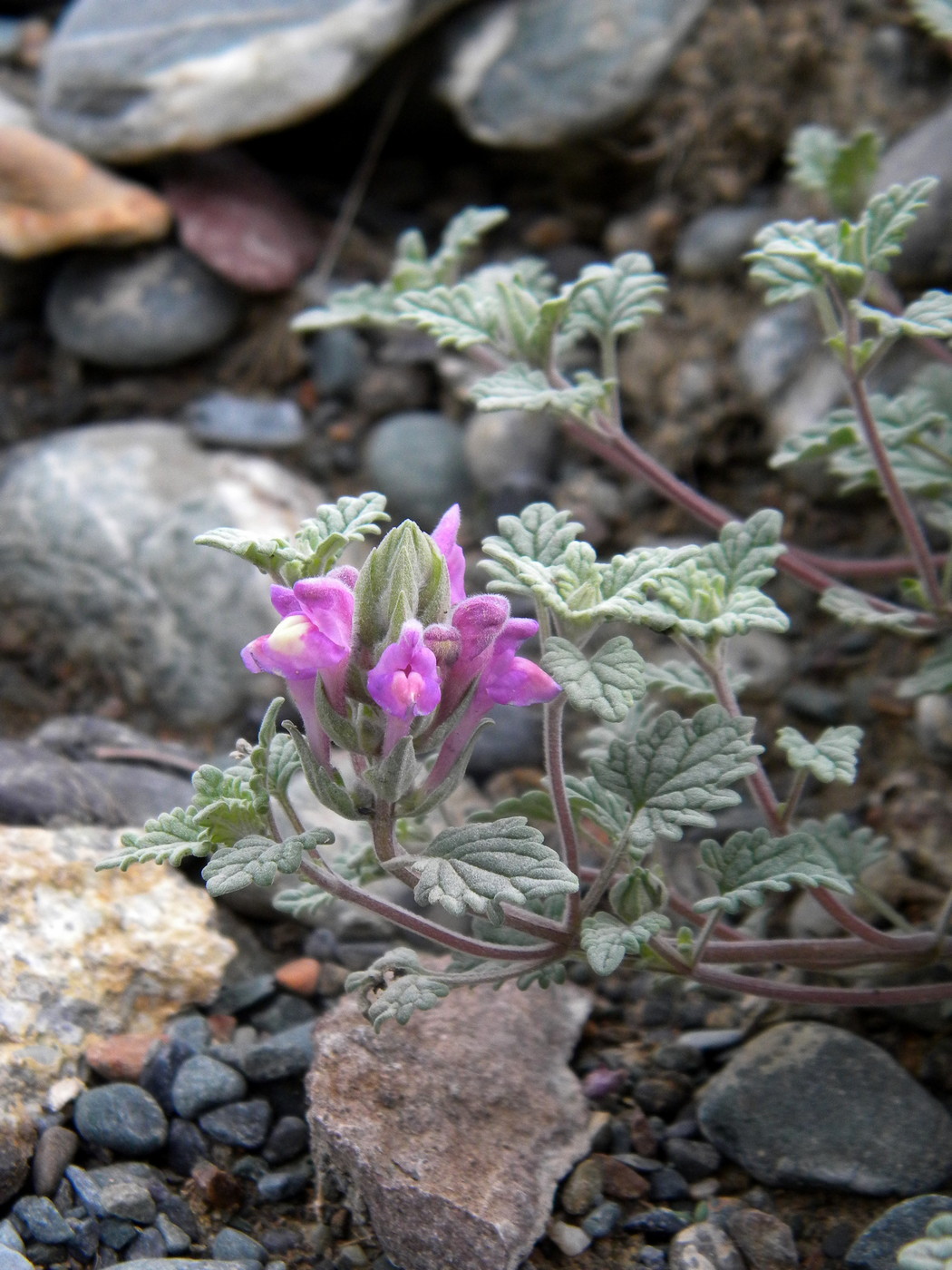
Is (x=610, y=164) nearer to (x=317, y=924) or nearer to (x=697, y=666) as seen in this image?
(x=697, y=666)

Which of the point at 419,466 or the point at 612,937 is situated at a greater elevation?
the point at 612,937

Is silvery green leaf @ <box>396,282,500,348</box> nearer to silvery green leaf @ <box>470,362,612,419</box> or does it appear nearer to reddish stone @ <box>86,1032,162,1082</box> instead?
silvery green leaf @ <box>470,362,612,419</box>

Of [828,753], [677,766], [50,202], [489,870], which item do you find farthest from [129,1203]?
[50,202]

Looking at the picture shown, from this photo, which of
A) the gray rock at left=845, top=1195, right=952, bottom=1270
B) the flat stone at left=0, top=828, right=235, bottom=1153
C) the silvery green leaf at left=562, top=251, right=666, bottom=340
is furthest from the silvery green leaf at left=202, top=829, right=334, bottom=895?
the silvery green leaf at left=562, top=251, right=666, bottom=340

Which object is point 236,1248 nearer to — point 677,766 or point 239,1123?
point 239,1123

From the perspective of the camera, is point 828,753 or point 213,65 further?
point 213,65

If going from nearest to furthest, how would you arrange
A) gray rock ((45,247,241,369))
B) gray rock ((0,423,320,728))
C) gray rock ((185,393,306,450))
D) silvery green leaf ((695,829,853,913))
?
silvery green leaf ((695,829,853,913)) < gray rock ((0,423,320,728)) < gray rock ((185,393,306,450)) < gray rock ((45,247,241,369))

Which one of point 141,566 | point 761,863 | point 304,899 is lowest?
point 141,566
